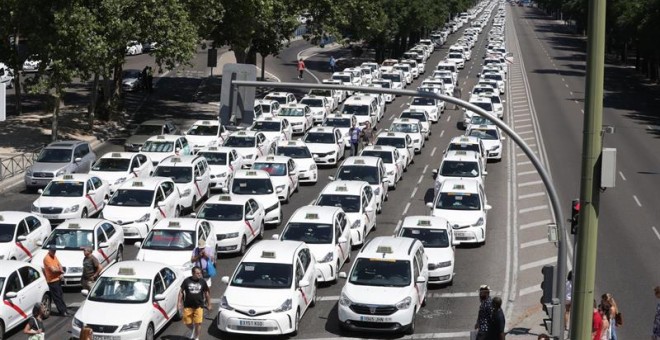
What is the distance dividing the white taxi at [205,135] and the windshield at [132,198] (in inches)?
490

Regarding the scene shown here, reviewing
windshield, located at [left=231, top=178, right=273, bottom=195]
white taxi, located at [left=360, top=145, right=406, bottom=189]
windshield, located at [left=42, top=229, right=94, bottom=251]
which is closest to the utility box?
windshield, located at [left=42, top=229, right=94, bottom=251]

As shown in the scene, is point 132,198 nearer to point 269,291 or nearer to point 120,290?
point 120,290

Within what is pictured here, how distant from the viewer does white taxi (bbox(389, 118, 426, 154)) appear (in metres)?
49.0

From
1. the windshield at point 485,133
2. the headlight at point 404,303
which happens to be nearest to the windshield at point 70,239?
the headlight at point 404,303

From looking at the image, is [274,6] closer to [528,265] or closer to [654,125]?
[654,125]

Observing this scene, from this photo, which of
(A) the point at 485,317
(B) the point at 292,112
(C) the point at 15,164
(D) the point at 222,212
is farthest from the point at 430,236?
(B) the point at 292,112

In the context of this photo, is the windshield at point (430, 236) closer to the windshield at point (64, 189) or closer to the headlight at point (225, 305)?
the headlight at point (225, 305)

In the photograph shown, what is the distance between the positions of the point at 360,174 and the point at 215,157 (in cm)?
616

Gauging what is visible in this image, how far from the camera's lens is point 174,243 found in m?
27.8

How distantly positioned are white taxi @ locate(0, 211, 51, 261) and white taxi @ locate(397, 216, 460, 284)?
9559 mm

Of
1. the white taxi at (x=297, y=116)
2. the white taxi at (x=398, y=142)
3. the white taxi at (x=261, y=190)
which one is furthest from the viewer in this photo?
the white taxi at (x=297, y=116)

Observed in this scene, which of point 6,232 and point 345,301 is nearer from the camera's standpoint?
point 345,301

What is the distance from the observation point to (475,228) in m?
32.2

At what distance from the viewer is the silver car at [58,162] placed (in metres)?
39.7
